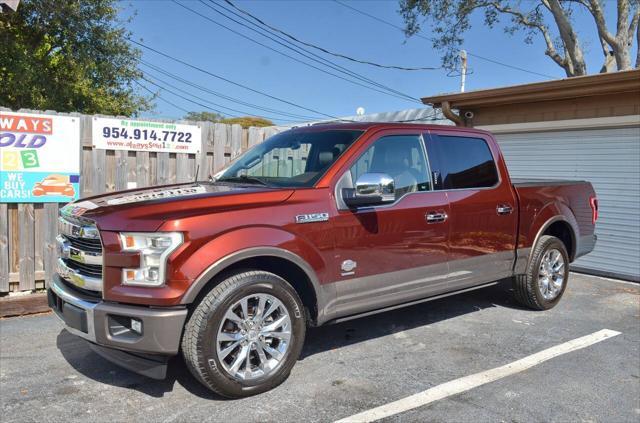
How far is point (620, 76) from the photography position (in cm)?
Result: 732

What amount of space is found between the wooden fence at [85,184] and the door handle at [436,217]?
381 centimetres

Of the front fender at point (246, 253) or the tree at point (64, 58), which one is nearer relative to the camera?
the front fender at point (246, 253)

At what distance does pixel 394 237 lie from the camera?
414 centimetres

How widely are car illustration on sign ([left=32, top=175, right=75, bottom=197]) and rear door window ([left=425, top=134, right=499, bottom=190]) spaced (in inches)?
171

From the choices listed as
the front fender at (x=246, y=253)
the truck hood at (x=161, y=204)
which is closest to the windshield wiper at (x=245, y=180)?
the truck hood at (x=161, y=204)

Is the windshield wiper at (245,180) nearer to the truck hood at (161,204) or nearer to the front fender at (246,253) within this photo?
the truck hood at (161,204)

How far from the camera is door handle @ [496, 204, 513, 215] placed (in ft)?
16.7

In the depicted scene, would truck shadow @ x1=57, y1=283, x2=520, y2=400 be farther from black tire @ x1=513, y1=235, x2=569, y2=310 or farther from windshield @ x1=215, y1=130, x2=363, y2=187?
windshield @ x1=215, y1=130, x2=363, y2=187

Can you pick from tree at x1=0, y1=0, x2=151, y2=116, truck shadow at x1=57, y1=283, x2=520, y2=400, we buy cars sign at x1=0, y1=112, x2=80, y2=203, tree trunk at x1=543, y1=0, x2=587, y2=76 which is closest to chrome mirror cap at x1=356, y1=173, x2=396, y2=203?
truck shadow at x1=57, y1=283, x2=520, y2=400

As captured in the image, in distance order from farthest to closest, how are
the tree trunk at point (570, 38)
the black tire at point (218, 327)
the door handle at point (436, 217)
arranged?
the tree trunk at point (570, 38) < the door handle at point (436, 217) < the black tire at point (218, 327)

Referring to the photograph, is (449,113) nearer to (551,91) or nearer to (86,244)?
(551,91)

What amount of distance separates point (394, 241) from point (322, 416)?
1526 mm

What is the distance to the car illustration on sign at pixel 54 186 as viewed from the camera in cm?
599

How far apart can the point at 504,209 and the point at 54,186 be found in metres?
5.18
